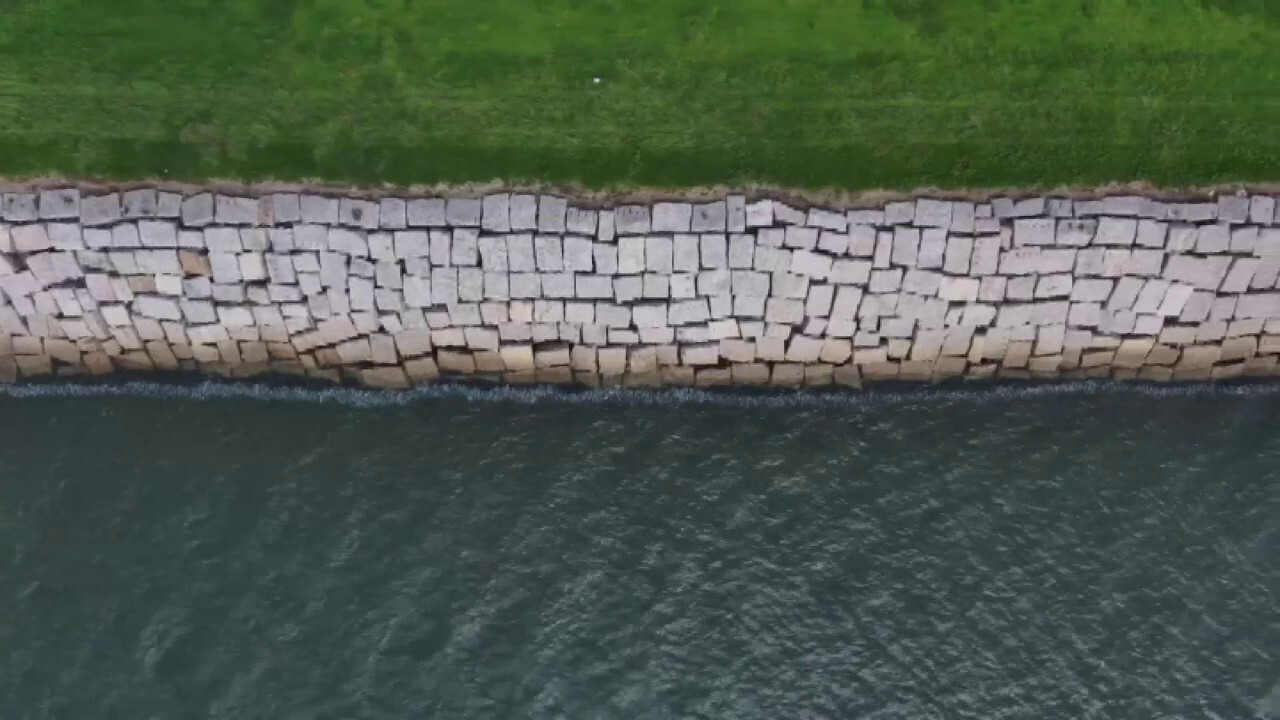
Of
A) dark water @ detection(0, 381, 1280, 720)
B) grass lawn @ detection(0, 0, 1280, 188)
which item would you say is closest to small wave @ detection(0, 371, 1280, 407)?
dark water @ detection(0, 381, 1280, 720)

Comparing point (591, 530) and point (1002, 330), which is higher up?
point (1002, 330)

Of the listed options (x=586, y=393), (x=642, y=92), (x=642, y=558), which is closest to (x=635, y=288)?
(x=586, y=393)

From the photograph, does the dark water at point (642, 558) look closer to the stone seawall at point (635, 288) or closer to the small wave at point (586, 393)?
the small wave at point (586, 393)

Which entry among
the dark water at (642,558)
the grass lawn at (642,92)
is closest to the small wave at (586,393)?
the dark water at (642,558)

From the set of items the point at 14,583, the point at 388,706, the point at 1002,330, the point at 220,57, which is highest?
the point at 220,57

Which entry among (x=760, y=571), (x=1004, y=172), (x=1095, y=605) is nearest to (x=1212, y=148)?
(x=1004, y=172)

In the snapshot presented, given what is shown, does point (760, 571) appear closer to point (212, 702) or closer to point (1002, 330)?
point (1002, 330)

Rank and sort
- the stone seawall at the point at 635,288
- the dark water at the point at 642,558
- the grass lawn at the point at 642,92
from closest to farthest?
the dark water at the point at 642,558, the stone seawall at the point at 635,288, the grass lawn at the point at 642,92
